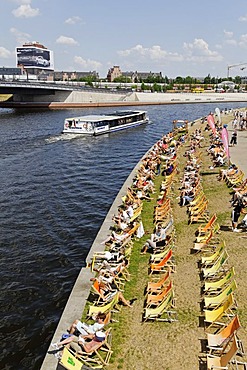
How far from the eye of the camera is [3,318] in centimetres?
1281

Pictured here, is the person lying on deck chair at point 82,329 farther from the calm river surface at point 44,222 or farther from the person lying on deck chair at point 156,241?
the person lying on deck chair at point 156,241

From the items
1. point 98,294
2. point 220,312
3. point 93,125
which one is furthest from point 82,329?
point 93,125

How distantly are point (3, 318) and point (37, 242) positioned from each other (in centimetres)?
599

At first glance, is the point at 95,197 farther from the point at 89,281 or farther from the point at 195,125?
the point at 195,125

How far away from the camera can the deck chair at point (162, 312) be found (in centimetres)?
1092

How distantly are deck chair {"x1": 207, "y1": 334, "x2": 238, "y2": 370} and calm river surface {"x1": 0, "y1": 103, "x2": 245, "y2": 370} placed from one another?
466 centimetres

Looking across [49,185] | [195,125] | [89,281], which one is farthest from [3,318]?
[195,125]

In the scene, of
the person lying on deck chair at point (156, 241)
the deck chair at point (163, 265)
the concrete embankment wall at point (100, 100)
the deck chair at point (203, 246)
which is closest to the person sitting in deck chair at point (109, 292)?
the deck chair at point (163, 265)

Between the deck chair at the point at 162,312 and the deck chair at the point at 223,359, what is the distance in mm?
2004

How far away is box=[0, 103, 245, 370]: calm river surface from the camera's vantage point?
1248cm

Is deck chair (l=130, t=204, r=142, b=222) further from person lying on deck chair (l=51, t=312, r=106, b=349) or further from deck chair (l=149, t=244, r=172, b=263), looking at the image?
person lying on deck chair (l=51, t=312, r=106, b=349)

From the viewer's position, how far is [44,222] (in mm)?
21141

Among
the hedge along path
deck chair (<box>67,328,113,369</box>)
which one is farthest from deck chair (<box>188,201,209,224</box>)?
deck chair (<box>67,328,113,369</box>)

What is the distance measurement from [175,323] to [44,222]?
1195 cm
